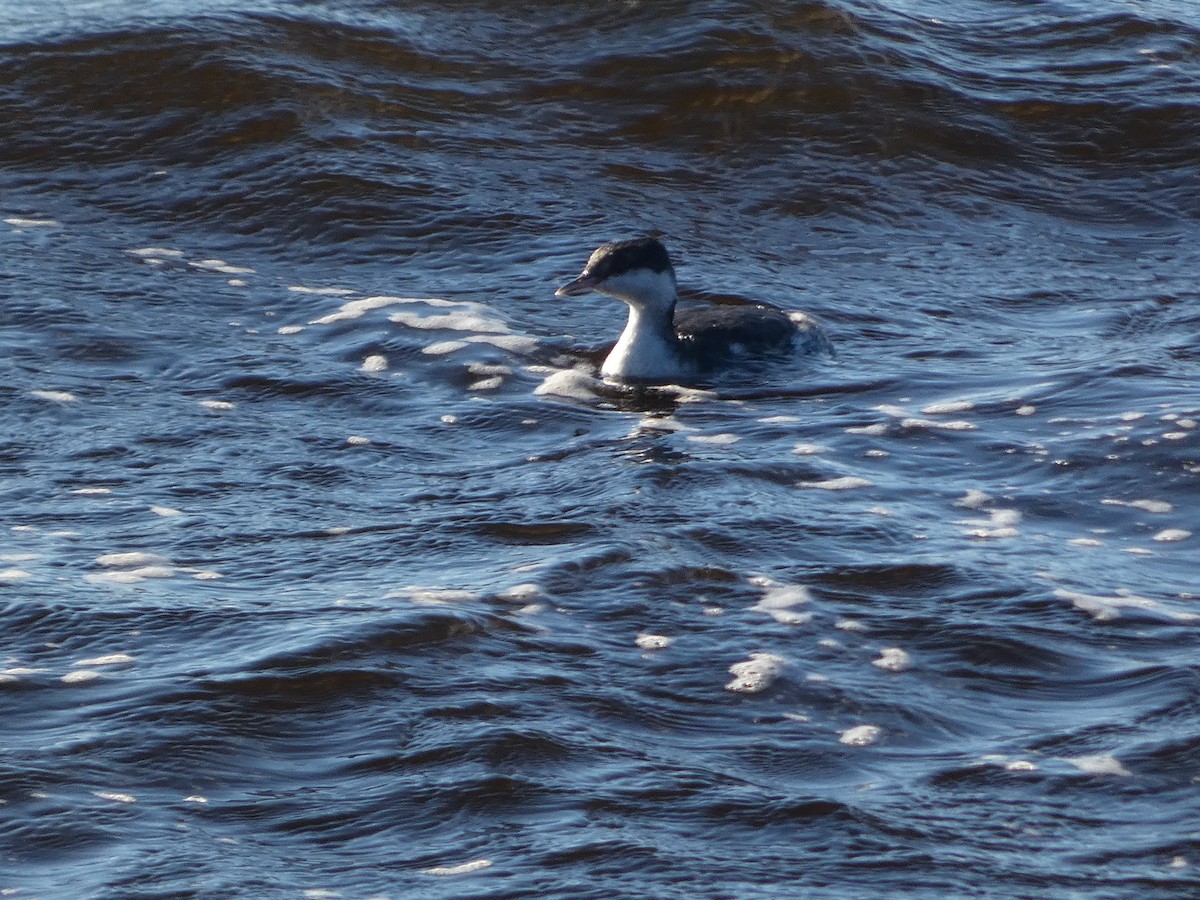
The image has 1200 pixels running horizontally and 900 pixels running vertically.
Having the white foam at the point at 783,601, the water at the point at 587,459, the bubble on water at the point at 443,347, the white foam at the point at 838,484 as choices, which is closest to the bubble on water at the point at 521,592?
the water at the point at 587,459

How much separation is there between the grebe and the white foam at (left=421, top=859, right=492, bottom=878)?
4353 mm

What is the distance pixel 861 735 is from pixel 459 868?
132 cm

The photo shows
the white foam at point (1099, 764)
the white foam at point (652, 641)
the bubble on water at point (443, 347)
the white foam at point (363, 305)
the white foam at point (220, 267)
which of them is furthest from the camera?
the white foam at point (220, 267)

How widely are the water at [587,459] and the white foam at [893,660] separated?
0.5 inches

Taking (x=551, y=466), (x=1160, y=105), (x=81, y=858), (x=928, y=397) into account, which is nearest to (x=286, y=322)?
(x=551, y=466)

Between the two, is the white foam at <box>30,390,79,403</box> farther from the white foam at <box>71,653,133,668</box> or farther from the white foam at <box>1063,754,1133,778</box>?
the white foam at <box>1063,754,1133,778</box>

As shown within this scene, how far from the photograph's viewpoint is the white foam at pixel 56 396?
8.13 meters

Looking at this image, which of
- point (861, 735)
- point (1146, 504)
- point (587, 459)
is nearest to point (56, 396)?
point (587, 459)

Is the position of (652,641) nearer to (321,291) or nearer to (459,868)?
(459,868)

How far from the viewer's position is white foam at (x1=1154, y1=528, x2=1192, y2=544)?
6.63 m

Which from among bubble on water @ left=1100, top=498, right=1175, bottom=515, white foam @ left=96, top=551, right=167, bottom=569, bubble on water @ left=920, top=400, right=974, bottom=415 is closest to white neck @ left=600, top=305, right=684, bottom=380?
bubble on water @ left=920, top=400, right=974, bottom=415

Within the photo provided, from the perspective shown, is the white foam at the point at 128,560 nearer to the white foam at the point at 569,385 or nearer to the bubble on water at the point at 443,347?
the white foam at the point at 569,385

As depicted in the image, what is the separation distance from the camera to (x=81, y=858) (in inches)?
181

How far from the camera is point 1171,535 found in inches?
263
